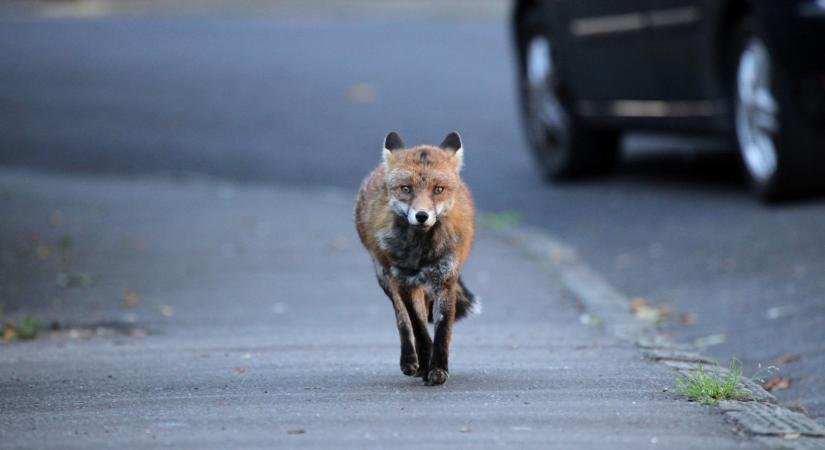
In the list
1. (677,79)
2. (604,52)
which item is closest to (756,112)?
(677,79)

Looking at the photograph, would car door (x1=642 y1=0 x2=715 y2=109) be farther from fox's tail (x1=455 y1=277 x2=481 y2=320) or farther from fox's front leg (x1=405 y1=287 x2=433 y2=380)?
fox's front leg (x1=405 y1=287 x2=433 y2=380)

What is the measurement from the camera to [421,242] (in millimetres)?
6949

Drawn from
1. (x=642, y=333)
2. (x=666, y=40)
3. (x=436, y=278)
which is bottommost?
(x=642, y=333)

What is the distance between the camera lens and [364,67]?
22.5 m

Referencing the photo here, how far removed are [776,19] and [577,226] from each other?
11.3 ft

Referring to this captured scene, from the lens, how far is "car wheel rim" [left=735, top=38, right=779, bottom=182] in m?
10.9

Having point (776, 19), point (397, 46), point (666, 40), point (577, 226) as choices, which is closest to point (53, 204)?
point (577, 226)

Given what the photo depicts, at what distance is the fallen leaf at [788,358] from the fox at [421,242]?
6.00 ft

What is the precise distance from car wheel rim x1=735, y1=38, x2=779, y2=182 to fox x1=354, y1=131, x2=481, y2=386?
171 inches

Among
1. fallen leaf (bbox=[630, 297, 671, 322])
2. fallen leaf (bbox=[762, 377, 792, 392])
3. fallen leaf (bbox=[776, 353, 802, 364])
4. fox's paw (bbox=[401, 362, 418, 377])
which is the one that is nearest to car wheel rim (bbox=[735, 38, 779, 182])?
fallen leaf (bbox=[630, 297, 671, 322])

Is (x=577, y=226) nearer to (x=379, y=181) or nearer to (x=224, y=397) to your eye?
(x=379, y=181)

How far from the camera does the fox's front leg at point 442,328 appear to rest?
6867mm

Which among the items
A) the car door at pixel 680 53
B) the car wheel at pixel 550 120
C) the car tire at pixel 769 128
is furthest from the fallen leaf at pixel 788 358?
the car wheel at pixel 550 120

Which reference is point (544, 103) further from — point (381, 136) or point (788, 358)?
point (788, 358)
